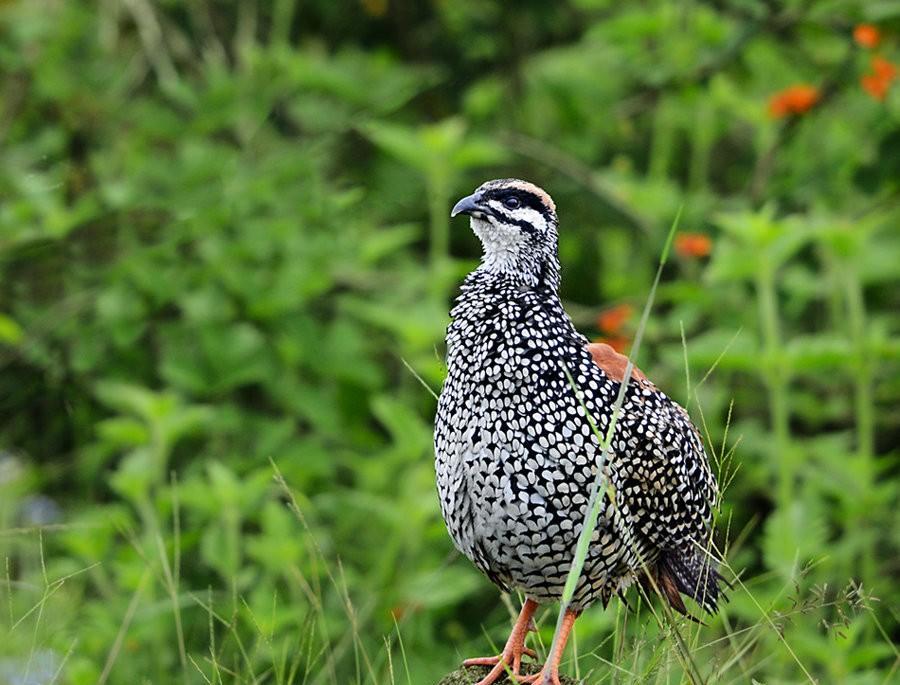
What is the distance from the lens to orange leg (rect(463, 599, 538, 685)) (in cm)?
390

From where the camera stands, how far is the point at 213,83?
8.38 m

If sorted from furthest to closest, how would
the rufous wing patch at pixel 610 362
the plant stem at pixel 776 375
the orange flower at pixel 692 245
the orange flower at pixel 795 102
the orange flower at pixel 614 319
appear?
1. the orange flower at pixel 795 102
2. the orange flower at pixel 692 245
3. the orange flower at pixel 614 319
4. the plant stem at pixel 776 375
5. the rufous wing patch at pixel 610 362

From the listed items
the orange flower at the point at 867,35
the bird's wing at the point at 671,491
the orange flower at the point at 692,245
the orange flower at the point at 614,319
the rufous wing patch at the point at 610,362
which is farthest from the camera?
the orange flower at the point at 692,245

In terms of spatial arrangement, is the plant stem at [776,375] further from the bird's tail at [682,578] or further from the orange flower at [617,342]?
the bird's tail at [682,578]

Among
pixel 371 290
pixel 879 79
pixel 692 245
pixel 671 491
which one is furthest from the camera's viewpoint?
pixel 371 290

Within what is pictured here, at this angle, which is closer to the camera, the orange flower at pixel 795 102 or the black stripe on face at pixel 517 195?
the black stripe on face at pixel 517 195

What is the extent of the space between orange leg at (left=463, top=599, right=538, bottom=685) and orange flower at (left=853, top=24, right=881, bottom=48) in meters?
4.00

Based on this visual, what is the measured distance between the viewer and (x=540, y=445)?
3617mm

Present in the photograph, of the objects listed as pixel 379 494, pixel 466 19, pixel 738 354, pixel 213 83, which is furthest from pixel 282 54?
pixel 738 354

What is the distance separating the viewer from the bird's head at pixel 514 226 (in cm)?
385

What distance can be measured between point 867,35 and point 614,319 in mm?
1695

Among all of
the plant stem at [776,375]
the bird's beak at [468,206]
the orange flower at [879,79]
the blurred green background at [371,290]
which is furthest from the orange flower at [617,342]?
the bird's beak at [468,206]

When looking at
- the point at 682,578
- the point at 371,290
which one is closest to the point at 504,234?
the point at 682,578

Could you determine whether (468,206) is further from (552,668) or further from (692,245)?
(692,245)
